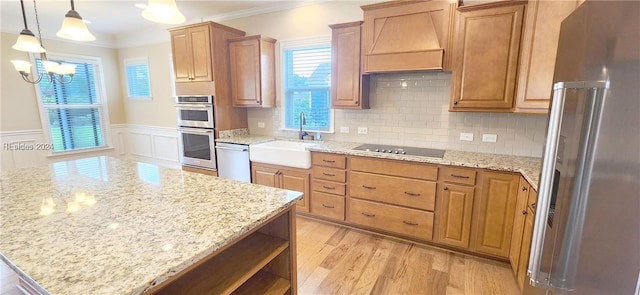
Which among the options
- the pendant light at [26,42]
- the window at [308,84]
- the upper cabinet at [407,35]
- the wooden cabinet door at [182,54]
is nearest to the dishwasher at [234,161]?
the window at [308,84]

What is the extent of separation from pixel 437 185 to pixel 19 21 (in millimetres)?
6042

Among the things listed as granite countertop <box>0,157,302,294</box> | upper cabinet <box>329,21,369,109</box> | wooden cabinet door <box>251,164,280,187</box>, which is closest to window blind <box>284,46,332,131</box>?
upper cabinet <box>329,21,369,109</box>

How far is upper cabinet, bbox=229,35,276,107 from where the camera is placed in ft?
11.5

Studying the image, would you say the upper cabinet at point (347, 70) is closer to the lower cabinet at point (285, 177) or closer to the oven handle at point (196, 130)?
the lower cabinet at point (285, 177)

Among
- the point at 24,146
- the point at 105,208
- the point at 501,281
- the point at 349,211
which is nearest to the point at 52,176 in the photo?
the point at 105,208

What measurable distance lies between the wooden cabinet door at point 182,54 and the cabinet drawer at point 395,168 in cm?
256

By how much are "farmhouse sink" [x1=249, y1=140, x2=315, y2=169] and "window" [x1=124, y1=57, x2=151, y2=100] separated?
312 cm

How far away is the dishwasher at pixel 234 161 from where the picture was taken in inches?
133

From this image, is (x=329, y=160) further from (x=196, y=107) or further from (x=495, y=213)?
(x=196, y=107)

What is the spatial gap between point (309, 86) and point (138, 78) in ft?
12.1

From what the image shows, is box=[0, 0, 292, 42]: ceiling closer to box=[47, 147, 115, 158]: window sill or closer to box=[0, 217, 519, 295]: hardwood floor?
box=[47, 147, 115, 158]: window sill

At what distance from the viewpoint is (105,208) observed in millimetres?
1260

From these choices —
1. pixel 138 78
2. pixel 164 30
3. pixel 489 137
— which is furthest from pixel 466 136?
pixel 138 78

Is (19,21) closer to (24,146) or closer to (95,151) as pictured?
(24,146)
